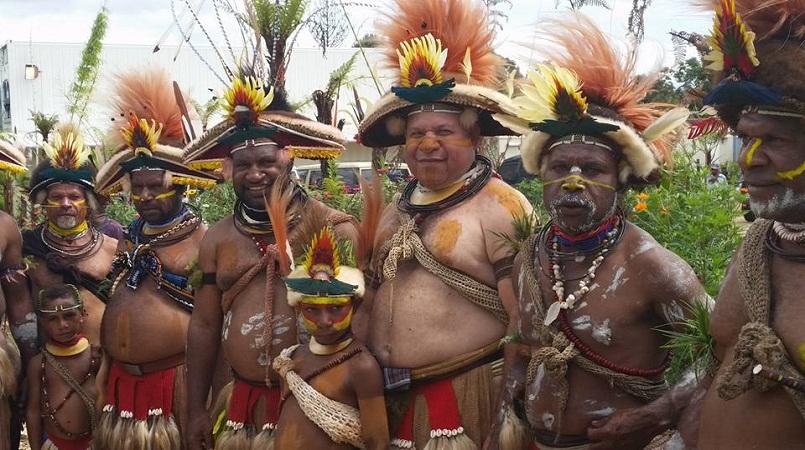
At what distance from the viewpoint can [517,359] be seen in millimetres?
4086

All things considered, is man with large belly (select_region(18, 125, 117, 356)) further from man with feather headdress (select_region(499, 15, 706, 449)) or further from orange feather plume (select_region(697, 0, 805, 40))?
orange feather plume (select_region(697, 0, 805, 40))

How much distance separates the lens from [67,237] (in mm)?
6672

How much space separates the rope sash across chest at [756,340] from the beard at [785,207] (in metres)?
0.12

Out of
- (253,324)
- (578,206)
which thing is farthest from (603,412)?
(253,324)

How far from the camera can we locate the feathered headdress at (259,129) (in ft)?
16.8

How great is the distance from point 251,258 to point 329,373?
0.88 metres

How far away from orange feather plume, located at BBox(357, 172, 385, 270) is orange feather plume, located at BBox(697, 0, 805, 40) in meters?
2.04

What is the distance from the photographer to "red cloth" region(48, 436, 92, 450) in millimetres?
6430

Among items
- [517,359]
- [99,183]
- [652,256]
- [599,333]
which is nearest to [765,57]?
[652,256]

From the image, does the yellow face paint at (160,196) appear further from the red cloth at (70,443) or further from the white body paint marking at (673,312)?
the white body paint marking at (673,312)

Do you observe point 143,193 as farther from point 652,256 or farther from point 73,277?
point 652,256

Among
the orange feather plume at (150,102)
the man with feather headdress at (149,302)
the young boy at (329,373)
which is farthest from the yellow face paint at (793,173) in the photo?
the orange feather plume at (150,102)

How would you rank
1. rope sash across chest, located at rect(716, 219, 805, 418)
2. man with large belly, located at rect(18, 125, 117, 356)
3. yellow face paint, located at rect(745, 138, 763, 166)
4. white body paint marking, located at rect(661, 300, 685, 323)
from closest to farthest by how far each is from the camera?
rope sash across chest, located at rect(716, 219, 805, 418), yellow face paint, located at rect(745, 138, 763, 166), white body paint marking, located at rect(661, 300, 685, 323), man with large belly, located at rect(18, 125, 117, 356)

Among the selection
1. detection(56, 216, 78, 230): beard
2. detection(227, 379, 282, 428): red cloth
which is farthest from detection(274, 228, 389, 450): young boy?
detection(56, 216, 78, 230): beard
